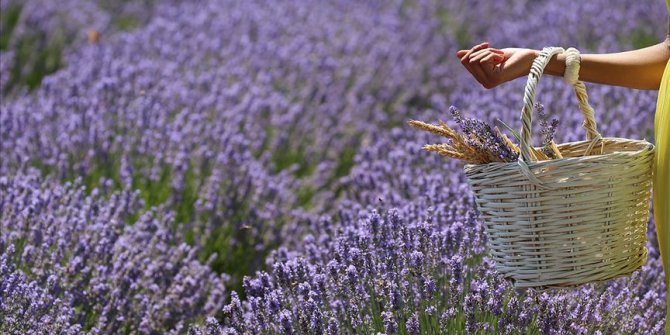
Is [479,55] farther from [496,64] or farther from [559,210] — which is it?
[559,210]

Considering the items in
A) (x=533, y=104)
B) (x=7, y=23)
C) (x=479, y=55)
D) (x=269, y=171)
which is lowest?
(x=533, y=104)

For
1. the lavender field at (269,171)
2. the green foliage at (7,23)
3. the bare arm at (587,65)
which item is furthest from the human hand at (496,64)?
the green foliage at (7,23)

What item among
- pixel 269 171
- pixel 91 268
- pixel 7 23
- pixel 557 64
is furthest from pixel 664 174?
pixel 7 23

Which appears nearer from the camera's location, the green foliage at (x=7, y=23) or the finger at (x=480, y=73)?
the finger at (x=480, y=73)

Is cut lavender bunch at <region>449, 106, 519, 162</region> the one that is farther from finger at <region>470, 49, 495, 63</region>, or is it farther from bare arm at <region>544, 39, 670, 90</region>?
bare arm at <region>544, 39, 670, 90</region>

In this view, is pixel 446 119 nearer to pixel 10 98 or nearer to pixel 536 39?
pixel 536 39

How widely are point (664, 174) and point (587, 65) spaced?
0.35 m

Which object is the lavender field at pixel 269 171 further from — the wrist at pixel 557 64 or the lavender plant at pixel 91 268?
the wrist at pixel 557 64

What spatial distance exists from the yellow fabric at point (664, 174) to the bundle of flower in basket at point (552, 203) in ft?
0.13

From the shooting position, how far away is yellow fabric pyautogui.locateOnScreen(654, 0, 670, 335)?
2.31m

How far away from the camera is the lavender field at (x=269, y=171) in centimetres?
267

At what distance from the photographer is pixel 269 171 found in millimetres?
4520

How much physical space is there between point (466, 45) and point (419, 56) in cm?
74

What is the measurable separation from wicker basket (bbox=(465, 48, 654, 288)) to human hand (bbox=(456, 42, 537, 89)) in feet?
0.20
